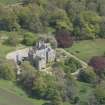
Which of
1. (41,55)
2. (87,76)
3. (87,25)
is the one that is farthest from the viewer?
(87,25)

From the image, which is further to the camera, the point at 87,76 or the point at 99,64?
the point at 99,64

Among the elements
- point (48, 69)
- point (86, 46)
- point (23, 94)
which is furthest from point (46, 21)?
point (23, 94)

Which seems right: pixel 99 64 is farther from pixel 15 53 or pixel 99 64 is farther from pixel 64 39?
pixel 15 53

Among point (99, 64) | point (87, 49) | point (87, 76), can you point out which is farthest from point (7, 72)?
point (87, 49)

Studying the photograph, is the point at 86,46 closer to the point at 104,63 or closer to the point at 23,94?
the point at 104,63

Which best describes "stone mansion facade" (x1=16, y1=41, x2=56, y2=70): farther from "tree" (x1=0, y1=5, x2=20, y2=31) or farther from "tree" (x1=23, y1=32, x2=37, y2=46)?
"tree" (x1=0, y1=5, x2=20, y2=31)

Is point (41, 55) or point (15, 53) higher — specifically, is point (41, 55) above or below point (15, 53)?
above
